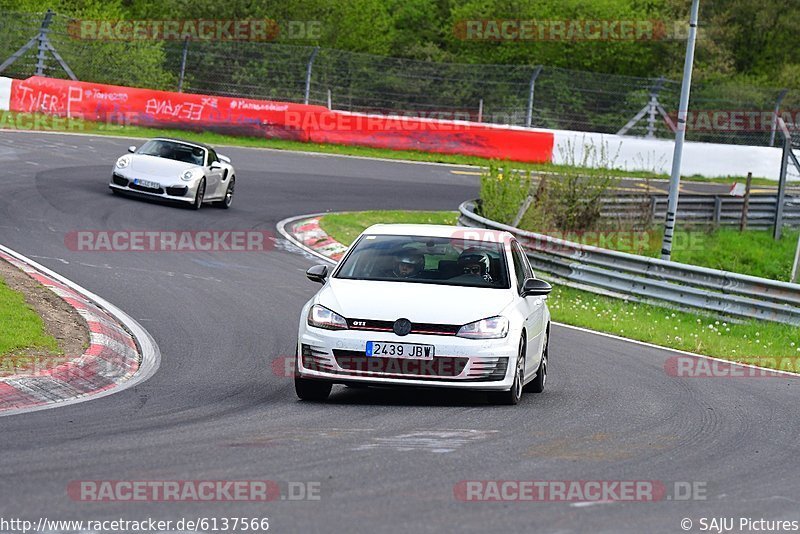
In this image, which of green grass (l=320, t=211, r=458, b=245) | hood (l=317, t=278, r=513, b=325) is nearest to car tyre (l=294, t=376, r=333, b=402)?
hood (l=317, t=278, r=513, b=325)

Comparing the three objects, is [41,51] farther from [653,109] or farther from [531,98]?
[653,109]

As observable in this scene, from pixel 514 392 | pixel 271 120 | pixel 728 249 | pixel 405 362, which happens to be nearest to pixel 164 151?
pixel 271 120

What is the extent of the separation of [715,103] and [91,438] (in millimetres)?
34270

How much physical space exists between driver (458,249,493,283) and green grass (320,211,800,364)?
5463 mm

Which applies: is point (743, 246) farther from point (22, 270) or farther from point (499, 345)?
point (499, 345)

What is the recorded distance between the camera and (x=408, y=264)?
10695 millimetres

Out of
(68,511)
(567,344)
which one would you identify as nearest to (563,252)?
(567,344)

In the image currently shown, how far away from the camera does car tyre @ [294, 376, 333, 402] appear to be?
989 cm

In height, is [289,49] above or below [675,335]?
above

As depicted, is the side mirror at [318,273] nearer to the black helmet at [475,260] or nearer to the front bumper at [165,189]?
the black helmet at [475,260]

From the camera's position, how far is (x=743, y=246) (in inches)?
1166

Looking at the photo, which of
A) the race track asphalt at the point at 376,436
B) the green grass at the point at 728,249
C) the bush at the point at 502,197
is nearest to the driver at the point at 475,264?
the race track asphalt at the point at 376,436

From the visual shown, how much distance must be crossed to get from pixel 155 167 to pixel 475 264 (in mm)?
14397

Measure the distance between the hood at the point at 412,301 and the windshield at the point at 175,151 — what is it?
14.8 metres
